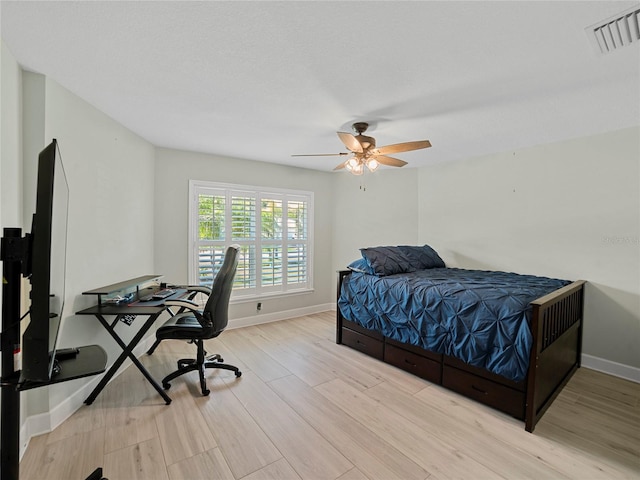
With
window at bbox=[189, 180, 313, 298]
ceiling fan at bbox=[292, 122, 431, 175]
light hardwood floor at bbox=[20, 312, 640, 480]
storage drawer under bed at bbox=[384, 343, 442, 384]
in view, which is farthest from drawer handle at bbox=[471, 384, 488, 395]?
window at bbox=[189, 180, 313, 298]

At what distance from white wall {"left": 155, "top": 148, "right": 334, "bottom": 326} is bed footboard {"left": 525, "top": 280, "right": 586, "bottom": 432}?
3188 mm

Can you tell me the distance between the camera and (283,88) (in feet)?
6.85

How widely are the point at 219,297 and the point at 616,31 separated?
9.55ft

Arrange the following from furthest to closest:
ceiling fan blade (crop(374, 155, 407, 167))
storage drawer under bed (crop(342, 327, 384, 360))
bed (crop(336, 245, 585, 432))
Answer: storage drawer under bed (crop(342, 327, 384, 360)), ceiling fan blade (crop(374, 155, 407, 167)), bed (crop(336, 245, 585, 432))

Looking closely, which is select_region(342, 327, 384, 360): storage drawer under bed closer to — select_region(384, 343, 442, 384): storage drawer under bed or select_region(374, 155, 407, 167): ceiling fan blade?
select_region(384, 343, 442, 384): storage drawer under bed

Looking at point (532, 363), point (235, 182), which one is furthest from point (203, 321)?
point (532, 363)

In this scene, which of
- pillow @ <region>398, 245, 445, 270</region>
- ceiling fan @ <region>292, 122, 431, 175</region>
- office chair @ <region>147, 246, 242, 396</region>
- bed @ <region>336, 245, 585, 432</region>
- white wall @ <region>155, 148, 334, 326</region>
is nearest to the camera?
bed @ <region>336, 245, 585, 432</region>

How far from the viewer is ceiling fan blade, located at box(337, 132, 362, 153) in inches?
96.8

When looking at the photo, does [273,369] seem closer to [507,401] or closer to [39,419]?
[39,419]

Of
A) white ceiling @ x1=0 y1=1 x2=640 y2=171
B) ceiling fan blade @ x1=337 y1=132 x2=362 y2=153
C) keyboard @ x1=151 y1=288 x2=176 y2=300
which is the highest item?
white ceiling @ x1=0 y1=1 x2=640 y2=171

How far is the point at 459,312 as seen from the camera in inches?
93.4

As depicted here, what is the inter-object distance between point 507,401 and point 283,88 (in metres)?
2.76

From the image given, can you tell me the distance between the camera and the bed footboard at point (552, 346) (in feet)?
6.53

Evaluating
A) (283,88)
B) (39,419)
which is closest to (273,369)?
(39,419)
